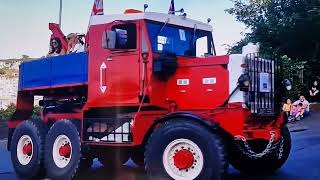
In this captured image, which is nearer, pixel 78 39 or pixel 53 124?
pixel 53 124

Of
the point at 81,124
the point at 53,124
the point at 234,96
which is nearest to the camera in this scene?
the point at 234,96

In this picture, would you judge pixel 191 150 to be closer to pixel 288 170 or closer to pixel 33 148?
pixel 288 170

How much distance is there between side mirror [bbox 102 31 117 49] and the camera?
7922 mm

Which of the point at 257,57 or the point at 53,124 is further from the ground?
the point at 257,57

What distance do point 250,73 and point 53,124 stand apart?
411 centimetres

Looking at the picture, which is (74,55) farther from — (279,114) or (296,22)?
(296,22)

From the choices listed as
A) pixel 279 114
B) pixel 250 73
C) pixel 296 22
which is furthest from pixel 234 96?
pixel 296 22

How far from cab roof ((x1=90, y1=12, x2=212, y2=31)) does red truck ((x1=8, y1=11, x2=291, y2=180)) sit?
0.06 ft

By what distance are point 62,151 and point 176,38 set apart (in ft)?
9.90

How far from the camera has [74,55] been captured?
913 cm

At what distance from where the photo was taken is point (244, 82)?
7289 mm

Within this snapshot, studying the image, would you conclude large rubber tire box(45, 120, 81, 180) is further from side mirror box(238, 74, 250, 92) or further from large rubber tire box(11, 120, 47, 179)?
side mirror box(238, 74, 250, 92)

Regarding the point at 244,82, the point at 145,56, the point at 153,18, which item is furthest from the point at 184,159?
the point at 153,18

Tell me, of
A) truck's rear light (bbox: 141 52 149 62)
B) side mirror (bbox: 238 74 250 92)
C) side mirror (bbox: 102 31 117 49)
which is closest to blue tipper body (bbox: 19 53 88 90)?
side mirror (bbox: 102 31 117 49)
